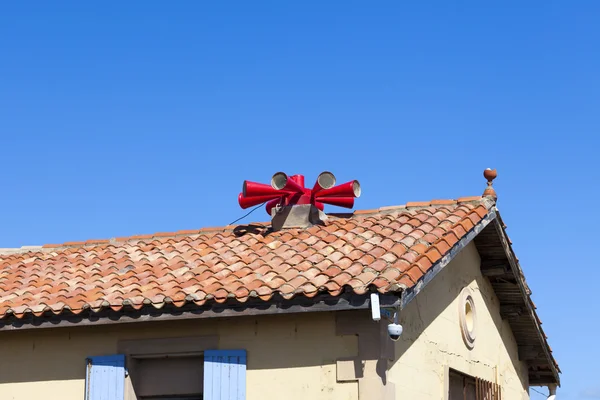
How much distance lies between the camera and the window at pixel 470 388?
42.0ft

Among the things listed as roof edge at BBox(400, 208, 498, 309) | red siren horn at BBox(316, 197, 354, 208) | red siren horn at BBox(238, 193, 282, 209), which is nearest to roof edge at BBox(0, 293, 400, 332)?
roof edge at BBox(400, 208, 498, 309)

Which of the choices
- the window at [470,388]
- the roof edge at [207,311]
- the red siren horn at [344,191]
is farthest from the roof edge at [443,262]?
the red siren horn at [344,191]

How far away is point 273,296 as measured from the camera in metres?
10.5

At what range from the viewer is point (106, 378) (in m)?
11.3

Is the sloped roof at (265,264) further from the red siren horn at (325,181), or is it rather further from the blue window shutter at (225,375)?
the blue window shutter at (225,375)

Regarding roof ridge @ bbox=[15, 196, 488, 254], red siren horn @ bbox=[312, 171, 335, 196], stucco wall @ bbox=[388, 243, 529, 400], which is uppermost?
red siren horn @ bbox=[312, 171, 335, 196]

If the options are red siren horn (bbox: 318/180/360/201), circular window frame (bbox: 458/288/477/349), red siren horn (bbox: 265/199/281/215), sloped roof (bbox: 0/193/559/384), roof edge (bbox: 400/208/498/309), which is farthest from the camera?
red siren horn (bbox: 265/199/281/215)

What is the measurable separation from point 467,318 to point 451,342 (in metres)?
1.04

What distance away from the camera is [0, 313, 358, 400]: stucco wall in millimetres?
10648

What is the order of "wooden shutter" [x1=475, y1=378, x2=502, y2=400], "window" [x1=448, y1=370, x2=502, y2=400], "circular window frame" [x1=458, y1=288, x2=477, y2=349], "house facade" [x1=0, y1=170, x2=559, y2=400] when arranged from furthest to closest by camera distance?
"wooden shutter" [x1=475, y1=378, x2=502, y2=400] < "circular window frame" [x1=458, y1=288, x2=477, y2=349] < "window" [x1=448, y1=370, x2=502, y2=400] < "house facade" [x1=0, y1=170, x2=559, y2=400]

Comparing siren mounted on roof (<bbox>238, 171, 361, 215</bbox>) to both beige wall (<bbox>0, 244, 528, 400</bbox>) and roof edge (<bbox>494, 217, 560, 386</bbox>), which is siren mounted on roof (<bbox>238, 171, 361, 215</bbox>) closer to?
beige wall (<bbox>0, 244, 528, 400</bbox>)

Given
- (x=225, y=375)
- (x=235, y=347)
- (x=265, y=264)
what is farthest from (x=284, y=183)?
(x=225, y=375)

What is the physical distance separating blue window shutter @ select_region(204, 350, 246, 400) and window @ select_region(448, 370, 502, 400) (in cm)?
319

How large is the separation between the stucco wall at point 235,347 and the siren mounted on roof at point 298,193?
9.97 feet
